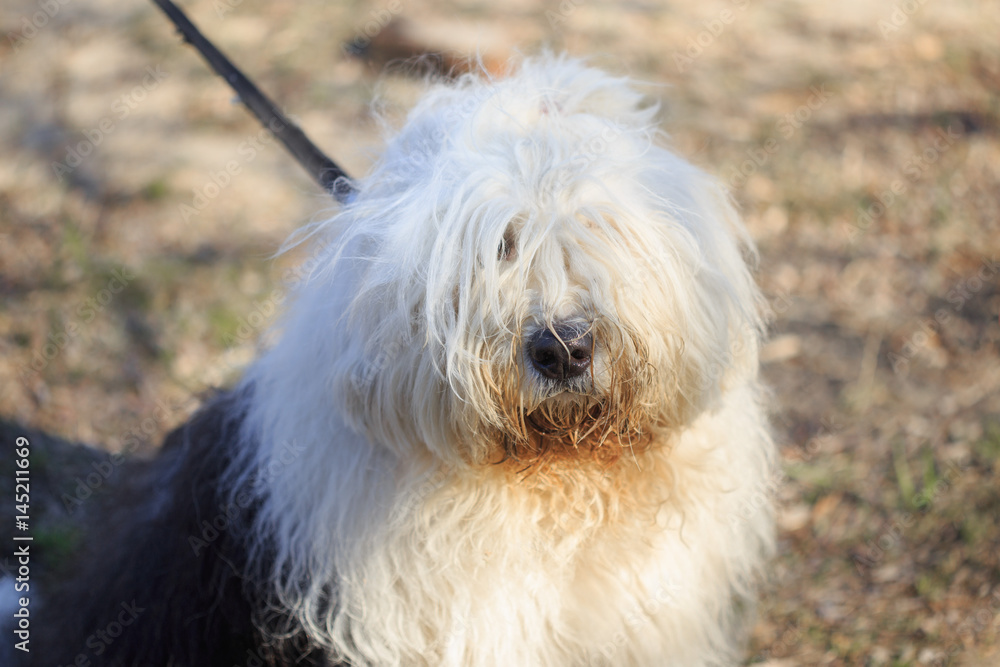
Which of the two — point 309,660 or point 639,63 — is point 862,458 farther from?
point 639,63

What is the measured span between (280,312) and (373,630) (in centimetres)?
94

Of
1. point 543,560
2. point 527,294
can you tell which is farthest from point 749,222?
point 527,294

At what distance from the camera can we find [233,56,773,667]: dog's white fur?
5.99ft

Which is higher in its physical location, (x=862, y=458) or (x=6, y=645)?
(x=6, y=645)

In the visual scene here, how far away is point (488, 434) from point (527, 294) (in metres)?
0.34

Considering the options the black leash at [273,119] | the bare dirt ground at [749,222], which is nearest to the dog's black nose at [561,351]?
the bare dirt ground at [749,222]

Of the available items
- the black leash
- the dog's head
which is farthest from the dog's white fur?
the black leash

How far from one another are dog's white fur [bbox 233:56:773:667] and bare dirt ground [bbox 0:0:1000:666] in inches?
19.9

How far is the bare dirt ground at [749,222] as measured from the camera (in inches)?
135

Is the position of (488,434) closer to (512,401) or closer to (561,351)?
(512,401)

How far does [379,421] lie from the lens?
1.95 meters

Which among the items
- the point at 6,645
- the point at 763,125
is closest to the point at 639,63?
the point at 763,125

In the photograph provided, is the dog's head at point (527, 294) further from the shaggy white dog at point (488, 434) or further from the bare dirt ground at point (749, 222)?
the bare dirt ground at point (749, 222)

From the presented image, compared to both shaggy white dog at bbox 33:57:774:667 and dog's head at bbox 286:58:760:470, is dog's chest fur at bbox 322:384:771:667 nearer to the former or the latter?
shaggy white dog at bbox 33:57:774:667
